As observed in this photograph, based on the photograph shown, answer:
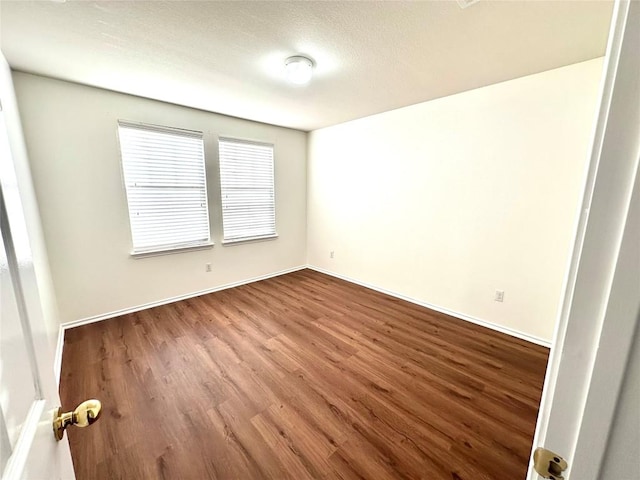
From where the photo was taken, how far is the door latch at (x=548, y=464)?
45cm

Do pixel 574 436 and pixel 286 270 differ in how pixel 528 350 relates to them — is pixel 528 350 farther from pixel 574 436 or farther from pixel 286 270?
pixel 286 270

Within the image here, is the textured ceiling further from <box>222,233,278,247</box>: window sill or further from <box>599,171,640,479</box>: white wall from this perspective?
<box>222,233,278,247</box>: window sill

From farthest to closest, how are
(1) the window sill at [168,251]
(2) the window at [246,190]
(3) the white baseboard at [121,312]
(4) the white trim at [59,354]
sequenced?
(2) the window at [246,190], (1) the window sill at [168,251], (3) the white baseboard at [121,312], (4) the white trim at [59,354]

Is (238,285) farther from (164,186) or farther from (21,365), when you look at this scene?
(21,365)

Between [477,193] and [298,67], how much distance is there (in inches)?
84.6

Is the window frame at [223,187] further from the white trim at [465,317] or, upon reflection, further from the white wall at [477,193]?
the white trim at [465,317]

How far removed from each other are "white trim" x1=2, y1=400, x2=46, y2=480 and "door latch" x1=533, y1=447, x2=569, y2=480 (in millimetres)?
852

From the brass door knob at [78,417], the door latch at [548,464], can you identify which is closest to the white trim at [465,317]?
the door latch at [548,464]

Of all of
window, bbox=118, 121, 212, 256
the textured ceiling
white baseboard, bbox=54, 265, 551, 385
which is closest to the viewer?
the textured ceiling

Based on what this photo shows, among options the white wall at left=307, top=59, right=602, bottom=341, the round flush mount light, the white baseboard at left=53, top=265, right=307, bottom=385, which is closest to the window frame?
the white baseboard at left=53, top=265, right=307, bottom=385

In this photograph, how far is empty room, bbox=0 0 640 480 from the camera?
1.42ft

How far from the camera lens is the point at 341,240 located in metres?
4.24

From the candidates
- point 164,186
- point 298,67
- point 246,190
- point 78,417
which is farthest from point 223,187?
point 78,417

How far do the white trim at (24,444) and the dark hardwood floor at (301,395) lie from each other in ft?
3.86
